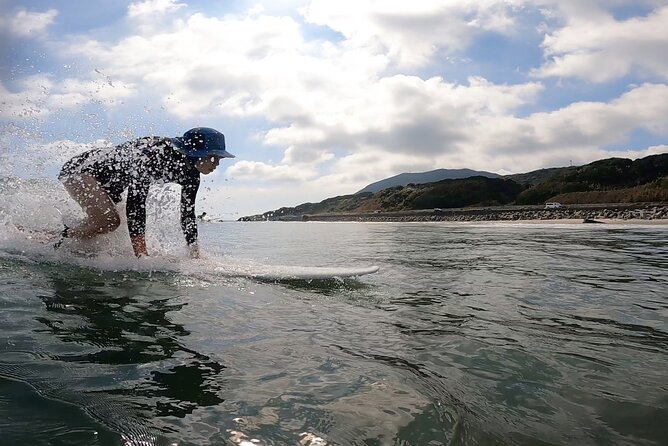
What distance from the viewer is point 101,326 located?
3383mm

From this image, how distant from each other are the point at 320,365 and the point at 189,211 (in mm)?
4604

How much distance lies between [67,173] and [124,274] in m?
1.91

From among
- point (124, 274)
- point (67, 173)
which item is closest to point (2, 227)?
point (67, 173)

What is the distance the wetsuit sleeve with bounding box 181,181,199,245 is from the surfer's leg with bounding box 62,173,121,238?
38.1 inches

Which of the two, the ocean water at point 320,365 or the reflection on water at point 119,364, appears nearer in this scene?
the ocean water at point 320,365

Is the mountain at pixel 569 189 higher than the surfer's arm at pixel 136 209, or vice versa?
the mountain at pixel 569 189

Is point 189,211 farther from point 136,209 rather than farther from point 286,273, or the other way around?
point 286,273

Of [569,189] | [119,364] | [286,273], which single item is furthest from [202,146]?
[569,189]

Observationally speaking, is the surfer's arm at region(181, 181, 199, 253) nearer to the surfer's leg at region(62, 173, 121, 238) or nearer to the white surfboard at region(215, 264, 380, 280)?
the white surfboard at region(215, 264, 380, 280)

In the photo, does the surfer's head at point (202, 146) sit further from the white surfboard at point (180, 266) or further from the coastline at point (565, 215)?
the coastline at point (565, 215)

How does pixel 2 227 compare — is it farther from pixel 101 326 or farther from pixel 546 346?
pixel 546 346

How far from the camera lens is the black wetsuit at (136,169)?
6.11 m

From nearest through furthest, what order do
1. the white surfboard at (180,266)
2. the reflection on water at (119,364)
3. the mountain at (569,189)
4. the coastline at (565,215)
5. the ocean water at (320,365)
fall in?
the ocean water at (320,365)
the reflection on water at (119,364)
the white surfboard at (180,266)
the coastline at (565,215)
the mountain at (569,189)

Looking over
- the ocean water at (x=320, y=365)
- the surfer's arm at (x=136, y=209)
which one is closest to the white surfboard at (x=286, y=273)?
the ocean water at (x=320, y=365)
